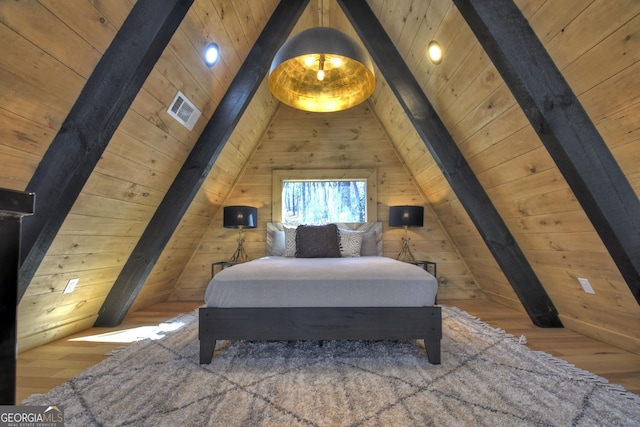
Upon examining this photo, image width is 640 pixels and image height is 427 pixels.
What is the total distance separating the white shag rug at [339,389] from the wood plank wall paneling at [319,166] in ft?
5.91

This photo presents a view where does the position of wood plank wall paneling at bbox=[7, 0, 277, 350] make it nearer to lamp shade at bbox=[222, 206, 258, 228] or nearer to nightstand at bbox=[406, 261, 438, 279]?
lamp shade at bbox=[222, 206, 258, 228]

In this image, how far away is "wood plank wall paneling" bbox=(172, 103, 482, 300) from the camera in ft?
12.5

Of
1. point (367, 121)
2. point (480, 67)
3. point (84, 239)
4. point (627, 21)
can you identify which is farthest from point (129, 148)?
point (367, 121)

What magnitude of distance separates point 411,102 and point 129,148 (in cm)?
217

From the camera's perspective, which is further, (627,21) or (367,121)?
(367,121)

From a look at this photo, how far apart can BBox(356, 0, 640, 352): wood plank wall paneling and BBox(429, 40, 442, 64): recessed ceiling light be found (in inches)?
2.0

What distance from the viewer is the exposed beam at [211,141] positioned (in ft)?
8.09

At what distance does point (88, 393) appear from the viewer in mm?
1459

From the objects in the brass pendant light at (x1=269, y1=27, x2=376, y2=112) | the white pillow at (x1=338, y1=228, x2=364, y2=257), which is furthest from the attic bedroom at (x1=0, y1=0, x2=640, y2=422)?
the white pillow at (x1=338, y1=228, x2=364, y2=257)

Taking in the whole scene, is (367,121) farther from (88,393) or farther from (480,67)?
(88,393)

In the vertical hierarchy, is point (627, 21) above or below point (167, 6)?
below

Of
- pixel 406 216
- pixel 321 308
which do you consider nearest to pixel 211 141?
pixel 321 308

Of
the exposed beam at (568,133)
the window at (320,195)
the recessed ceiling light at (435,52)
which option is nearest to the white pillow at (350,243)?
the window at (320,195)

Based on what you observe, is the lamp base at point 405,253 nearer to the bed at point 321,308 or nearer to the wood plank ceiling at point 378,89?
the wood plank ceiling at point 378,89
